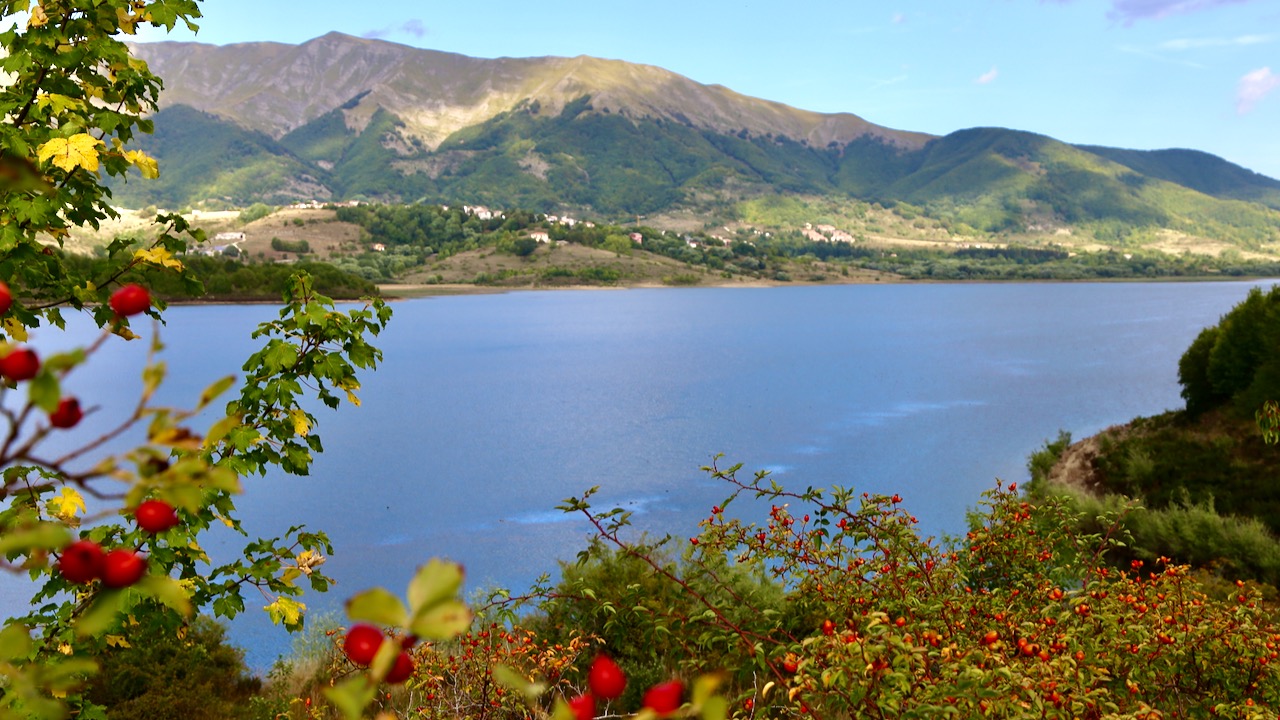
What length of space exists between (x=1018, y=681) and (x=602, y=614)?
234 inches

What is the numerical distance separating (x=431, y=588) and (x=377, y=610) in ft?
0.17

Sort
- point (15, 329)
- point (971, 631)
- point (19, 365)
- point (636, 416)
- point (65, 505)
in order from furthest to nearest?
point (636, 416) → point (971, 631) → point (15, 329) → point (65, 505) → point (19, 365)

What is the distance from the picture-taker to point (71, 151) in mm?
4074

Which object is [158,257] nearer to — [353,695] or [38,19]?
[38,19]

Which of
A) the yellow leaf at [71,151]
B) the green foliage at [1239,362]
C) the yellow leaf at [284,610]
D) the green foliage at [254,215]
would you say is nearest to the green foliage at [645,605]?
the yellow leaf at [284,610]

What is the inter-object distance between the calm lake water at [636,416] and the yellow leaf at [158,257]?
8444 millimetres

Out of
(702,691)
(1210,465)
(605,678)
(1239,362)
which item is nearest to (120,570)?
(605,678)

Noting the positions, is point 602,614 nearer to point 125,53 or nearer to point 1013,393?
point 125,53

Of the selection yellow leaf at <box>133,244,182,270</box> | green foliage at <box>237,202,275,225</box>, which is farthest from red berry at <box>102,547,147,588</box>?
green foliage at <box>237,202,275,225</box>

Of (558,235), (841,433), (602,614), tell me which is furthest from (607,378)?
(558,235)

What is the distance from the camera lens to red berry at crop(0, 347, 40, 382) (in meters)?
0.86

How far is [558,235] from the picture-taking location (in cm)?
15675

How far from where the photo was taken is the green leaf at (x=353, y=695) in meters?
0.79

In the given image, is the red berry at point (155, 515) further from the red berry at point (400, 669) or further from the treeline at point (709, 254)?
the treeline at point (709, 254)
